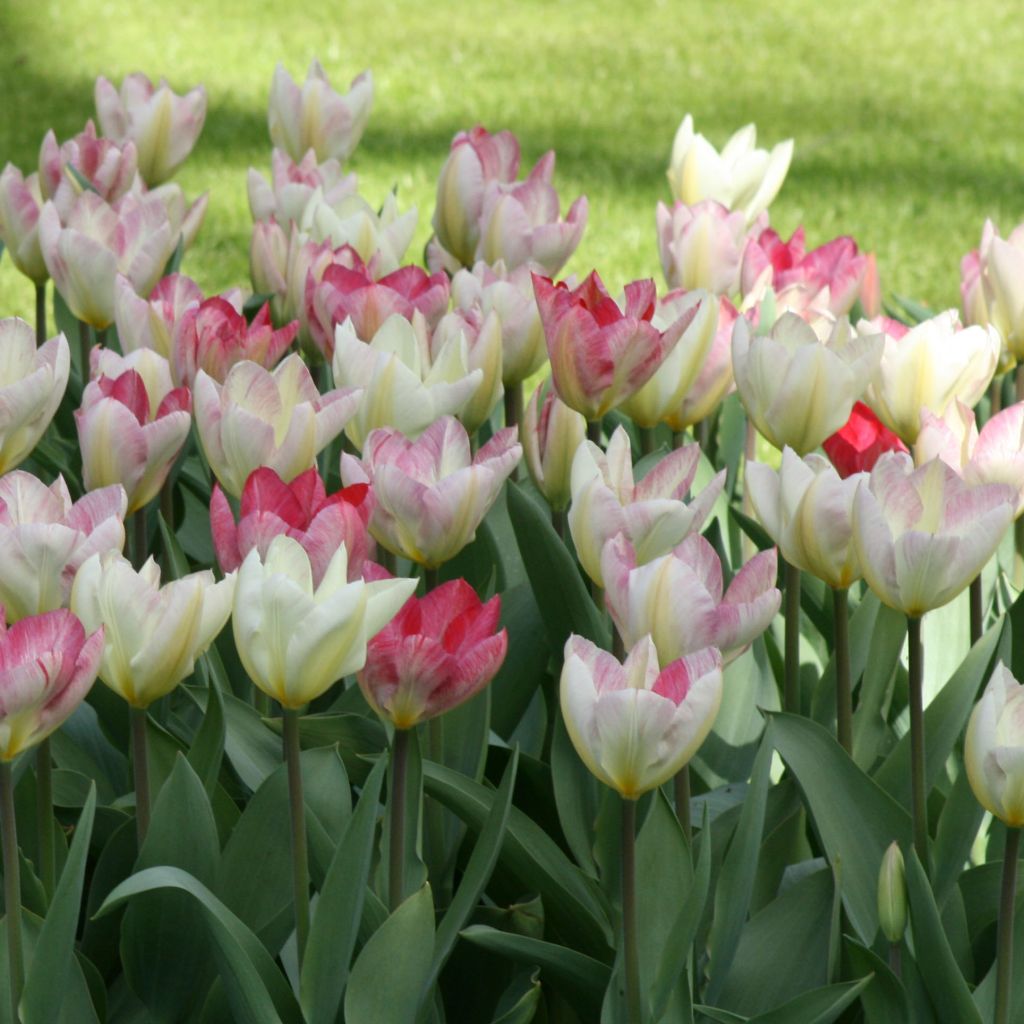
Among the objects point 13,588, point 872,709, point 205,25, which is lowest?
point 205,25

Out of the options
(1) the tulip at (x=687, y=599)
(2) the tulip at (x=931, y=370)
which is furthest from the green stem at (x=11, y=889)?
(2) the tulip at (x=931, y=370)

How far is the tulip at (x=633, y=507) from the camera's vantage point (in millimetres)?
1052

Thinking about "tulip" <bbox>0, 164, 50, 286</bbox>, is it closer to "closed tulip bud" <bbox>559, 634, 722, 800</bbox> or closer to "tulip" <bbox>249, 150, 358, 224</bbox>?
"tulip" <bbox>249, 150, 358, 224</bbox>

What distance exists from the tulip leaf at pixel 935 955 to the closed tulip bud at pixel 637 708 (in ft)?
0.58

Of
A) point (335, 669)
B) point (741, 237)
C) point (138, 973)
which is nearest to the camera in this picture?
point (335, 669)

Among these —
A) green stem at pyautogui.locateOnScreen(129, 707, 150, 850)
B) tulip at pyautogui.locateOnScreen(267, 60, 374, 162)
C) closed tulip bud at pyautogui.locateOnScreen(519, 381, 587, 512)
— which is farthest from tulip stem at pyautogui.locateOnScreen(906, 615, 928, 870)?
tulip at pyautogui.locateOnScreen(267, 60, 374, 162)

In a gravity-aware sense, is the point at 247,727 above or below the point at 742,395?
below

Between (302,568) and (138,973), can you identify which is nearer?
(302,568)

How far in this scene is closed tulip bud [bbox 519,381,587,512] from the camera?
133cm

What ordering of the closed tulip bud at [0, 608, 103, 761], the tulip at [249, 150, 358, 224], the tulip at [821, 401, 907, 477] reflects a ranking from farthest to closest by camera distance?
the tulip at [249, 150, 358, 224], the tulip at [821, 401, 907, 477], the closed tulip bud at [0, 608, 103, 761]

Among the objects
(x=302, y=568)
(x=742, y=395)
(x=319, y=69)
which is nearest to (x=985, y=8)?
(x=319, y=69)

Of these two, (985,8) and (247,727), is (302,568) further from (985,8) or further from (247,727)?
(985,8)

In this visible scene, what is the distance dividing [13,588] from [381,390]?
0.37 metres

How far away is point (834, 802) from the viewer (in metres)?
1.11
